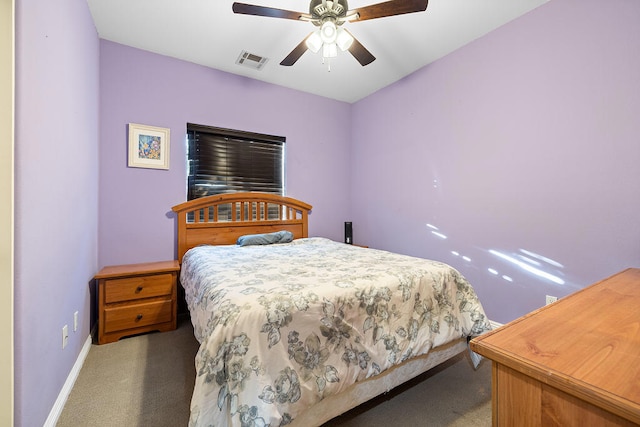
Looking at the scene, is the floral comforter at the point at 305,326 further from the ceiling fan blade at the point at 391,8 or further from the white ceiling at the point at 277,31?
the white ceiling at the point at 277,31

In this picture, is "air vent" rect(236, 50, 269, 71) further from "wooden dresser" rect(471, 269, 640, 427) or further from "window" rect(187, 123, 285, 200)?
"wooden dresser" rect(471, 269, 640, 427)

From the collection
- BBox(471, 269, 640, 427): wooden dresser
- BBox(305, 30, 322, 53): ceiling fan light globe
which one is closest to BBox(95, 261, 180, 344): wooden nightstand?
BBox(305, 30, 322, 53): ceiling fan light globe

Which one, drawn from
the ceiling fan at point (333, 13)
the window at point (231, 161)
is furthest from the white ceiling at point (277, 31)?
the window at point (231, 161)

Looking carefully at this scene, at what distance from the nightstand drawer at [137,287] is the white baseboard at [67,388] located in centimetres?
36

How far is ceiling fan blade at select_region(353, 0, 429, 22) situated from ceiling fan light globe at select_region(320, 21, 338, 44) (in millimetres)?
179

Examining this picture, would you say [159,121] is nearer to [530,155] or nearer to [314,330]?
[314,330]

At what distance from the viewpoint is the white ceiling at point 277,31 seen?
2.17 metres

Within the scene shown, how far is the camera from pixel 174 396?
161cm

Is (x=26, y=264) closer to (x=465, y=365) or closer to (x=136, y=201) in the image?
(x=136, y=201)

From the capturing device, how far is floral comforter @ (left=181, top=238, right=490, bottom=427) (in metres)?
1.05

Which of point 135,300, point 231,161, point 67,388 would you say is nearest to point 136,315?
point 135,300

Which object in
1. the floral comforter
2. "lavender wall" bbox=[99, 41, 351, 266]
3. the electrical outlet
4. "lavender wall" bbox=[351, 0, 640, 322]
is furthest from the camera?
"lavender wall" bbox=[99, 41, 351, 266]

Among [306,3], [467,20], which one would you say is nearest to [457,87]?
[467,20]

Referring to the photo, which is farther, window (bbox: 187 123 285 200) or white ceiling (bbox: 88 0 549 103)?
window (bbox: 187 123 285 200)
